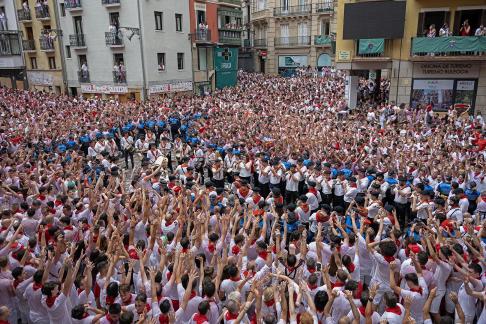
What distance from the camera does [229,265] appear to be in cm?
521

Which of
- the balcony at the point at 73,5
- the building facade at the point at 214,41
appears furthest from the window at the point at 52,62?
the building facade at the point at 214,41

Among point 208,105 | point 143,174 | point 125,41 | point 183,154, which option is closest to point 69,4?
point 125,41

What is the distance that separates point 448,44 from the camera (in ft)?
61.3

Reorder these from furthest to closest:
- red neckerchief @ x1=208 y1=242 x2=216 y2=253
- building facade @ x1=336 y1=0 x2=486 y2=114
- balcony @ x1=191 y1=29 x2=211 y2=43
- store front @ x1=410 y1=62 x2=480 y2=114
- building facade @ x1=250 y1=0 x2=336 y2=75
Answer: building facade @ x1=250 y1=0 x2=336 y2=75 < balcony @ x1=191 y1=29 x2=211 y2=43 < store front @ x1=410 y1=62 x2=480 y2=114 < building facade @ x1=336 y1=0 x2=486 y2=114 < red neckerchief @ x1=208 y1=242 x2=216 y2=253

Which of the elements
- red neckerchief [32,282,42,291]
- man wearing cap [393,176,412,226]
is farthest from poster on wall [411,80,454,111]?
red neckerchief [32,282,42,291]

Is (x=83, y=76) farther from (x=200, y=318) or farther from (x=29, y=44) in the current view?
(x=200, y=318)

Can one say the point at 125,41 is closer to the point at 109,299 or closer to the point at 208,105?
the point at 208,105

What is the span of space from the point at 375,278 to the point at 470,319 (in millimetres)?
1278

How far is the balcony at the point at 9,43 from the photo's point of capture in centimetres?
3278

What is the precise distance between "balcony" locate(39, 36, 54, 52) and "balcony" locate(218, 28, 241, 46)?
43.9 ft

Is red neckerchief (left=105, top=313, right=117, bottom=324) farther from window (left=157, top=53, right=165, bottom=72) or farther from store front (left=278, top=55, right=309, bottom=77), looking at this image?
store front (left=278, top=55, right=309, bottom=77)

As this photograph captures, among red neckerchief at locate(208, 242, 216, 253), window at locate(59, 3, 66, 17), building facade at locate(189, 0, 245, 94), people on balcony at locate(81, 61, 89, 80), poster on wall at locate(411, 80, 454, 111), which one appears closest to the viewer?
red neckerchief at locate(208, 242, 216, 253)

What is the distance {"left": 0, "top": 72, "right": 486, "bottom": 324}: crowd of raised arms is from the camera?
4805 mm

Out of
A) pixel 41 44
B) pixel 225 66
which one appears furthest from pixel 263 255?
pixel 41 44
